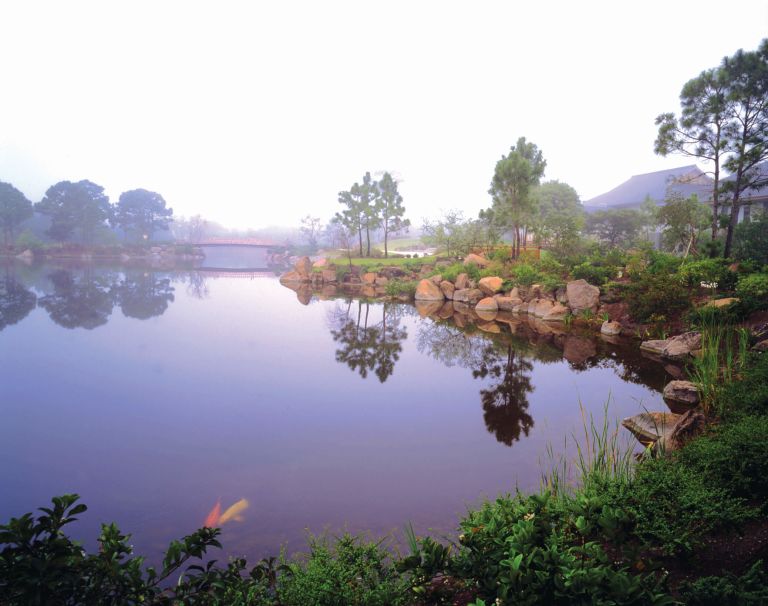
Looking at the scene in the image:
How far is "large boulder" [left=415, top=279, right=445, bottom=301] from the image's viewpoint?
2061 cm

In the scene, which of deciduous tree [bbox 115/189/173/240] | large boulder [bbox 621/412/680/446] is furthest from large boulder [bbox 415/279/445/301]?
deciduous tree [bbox 115/189/173/240]

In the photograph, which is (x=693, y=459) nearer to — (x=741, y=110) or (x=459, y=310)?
(x=459, y=310)

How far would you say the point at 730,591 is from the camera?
1.73 metres

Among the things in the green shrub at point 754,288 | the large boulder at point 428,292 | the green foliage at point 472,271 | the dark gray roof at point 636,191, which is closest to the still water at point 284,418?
the green shrub at point 754,288

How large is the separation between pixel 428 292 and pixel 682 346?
12.1 m

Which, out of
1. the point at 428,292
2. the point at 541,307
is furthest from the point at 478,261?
the point at 541,307

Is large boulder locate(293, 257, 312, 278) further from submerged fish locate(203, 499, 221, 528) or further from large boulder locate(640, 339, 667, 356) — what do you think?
submerged fish locate(203, 499, 221, 528)

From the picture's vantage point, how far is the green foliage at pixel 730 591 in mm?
1685

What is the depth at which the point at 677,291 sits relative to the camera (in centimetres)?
1146

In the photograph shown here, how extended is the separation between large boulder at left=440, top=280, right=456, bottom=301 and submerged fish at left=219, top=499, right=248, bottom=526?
17.4 metres

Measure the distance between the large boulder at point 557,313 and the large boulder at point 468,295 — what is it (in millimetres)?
4398

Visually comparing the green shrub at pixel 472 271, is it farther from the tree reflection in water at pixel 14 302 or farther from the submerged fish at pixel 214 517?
the submerged fish at pixel 214 517

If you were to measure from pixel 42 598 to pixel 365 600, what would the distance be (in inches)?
53.6

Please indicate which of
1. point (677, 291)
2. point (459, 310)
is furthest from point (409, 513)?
point (459, 310)
